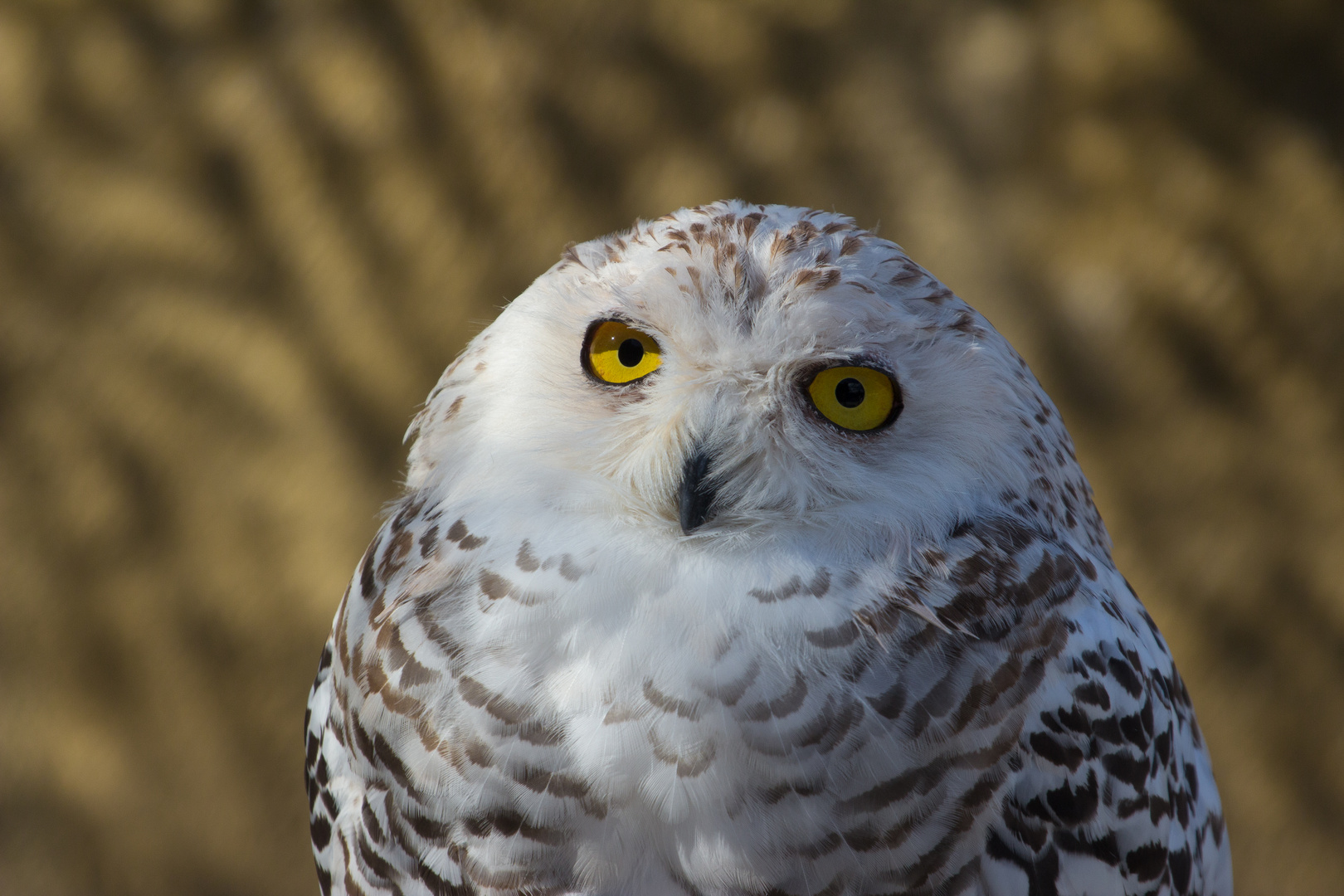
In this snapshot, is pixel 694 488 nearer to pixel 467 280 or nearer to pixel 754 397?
pixel 754 397

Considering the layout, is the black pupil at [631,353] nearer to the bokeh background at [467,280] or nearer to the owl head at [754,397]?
the owl head at [754,397]

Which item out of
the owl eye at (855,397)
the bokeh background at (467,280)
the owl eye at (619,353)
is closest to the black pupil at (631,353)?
the owl eye at (619,353)

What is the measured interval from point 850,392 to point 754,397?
0.25 ft

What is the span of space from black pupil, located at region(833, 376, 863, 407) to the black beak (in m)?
0.12

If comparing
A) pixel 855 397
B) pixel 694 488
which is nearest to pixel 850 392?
pixel 855 397

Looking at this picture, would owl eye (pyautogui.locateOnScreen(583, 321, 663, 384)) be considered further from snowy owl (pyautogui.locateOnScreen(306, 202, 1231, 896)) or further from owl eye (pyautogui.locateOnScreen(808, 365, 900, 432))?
owl eye (pyautogui.locateOnScreen(808, 365, 900, 432))

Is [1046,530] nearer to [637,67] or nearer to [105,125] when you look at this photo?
[637,67]

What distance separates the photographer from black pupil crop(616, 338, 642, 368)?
0.75 m

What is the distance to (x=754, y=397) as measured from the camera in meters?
0.73

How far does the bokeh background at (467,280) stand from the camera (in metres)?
1.52

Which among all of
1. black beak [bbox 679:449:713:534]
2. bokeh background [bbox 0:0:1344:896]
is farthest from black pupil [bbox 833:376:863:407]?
bokeh background [bbox 0:0:1344:896]

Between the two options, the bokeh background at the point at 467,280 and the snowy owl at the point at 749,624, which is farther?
the bokeh background at the point at 467,280

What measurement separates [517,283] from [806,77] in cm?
61

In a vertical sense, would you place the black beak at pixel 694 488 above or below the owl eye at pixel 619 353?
below
